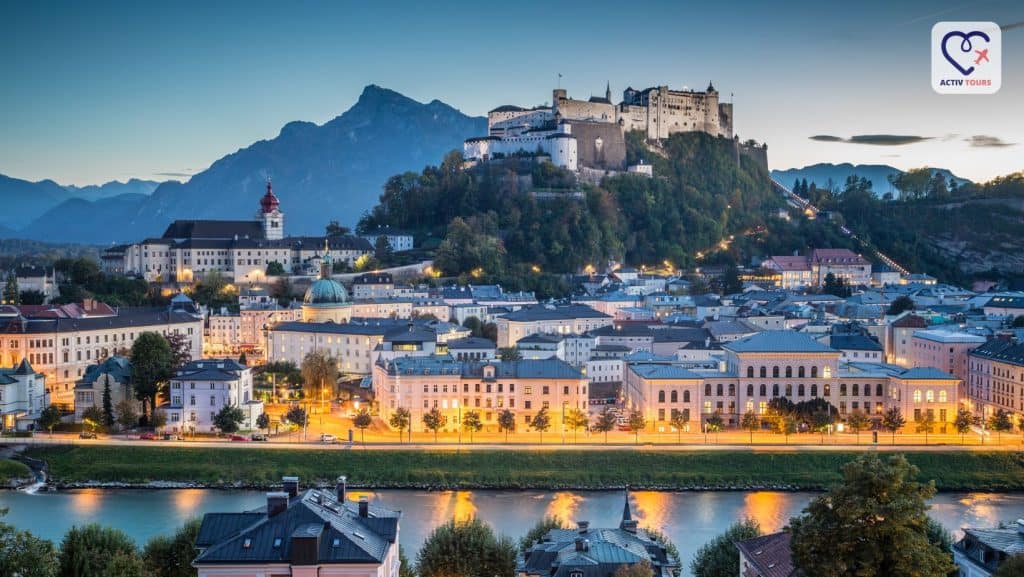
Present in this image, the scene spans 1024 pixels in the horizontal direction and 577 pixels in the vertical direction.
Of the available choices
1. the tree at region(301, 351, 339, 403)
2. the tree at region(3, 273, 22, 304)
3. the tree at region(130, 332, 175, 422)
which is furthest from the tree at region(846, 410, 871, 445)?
the tree at region(3, 273, 22, 304)

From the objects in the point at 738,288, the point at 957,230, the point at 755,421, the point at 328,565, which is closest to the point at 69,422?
the point at 755,421

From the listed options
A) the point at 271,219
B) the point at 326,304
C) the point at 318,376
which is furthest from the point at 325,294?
the point at 271,219

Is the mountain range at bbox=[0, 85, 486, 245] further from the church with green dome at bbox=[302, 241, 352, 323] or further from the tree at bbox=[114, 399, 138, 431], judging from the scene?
the tree at bbox=[114, 399, 138, 431]

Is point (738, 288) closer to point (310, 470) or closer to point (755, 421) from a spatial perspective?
point (755, 421)

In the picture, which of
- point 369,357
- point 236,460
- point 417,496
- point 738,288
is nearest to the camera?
point 417,496

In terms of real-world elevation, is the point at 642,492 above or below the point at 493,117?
below

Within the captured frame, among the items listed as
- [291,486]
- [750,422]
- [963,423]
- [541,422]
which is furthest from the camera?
[750,422]

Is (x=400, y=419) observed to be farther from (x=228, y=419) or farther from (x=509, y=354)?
(x=509, y=354)
